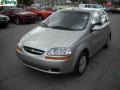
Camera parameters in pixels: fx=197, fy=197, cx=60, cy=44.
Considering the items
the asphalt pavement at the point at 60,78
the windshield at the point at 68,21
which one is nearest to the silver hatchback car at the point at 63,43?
the windshield at the point at 68,21

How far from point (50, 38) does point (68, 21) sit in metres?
1.08

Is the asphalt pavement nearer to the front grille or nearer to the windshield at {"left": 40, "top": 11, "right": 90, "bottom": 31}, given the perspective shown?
the front grille

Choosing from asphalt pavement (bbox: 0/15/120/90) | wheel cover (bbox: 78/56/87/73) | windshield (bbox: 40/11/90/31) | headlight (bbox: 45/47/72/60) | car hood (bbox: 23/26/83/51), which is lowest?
asphalt pavement (bbox: 0/15/120/90)

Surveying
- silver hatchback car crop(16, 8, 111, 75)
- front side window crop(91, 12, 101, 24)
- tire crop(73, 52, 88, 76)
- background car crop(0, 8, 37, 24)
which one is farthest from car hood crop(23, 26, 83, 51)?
background car crop(0, 8, 37, 24)

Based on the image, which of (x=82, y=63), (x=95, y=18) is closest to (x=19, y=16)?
(x=95, y=18)

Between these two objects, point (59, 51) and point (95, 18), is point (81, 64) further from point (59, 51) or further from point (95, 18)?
point (95, 18)

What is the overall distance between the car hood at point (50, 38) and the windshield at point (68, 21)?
0.29 m

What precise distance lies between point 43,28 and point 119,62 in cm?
265

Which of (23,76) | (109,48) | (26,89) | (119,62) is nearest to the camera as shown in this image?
(26,89)

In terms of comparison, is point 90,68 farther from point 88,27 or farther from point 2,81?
point 2,81

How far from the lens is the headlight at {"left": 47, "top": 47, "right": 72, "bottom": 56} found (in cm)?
444

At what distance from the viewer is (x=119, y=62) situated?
20.6ft

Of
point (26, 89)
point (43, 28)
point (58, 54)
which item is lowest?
point (26, 89)

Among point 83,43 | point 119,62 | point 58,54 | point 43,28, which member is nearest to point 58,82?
point 58,54
